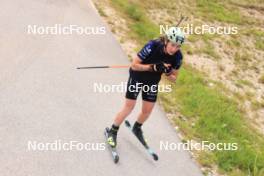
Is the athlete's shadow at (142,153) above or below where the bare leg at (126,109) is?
below

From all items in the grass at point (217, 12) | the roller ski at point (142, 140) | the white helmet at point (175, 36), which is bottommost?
the grass at point (217, 12)

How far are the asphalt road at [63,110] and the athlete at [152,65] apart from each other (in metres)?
0.60

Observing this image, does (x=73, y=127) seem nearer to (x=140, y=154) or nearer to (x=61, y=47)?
(x=140, y=154)

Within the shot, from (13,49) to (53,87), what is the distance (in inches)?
72.5

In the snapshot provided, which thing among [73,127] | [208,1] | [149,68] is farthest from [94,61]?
[208,1]

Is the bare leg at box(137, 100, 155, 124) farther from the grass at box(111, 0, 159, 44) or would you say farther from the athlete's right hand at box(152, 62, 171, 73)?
the grass at box(111, 0, 159, 44)

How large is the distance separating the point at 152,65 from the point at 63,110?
228cm

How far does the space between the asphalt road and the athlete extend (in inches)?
23.7

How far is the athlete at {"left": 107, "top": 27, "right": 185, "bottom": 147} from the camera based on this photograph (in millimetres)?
7508

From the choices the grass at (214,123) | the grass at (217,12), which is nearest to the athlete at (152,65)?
Answer: the grass at (214,123)

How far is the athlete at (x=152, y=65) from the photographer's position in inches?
296

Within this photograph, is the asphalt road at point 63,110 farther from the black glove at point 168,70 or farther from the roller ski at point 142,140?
the black glove at point 168,70

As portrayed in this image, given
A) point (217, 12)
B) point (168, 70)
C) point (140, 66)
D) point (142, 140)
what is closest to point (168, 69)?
point (168, 70)

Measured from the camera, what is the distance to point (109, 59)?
12141 millimetres
